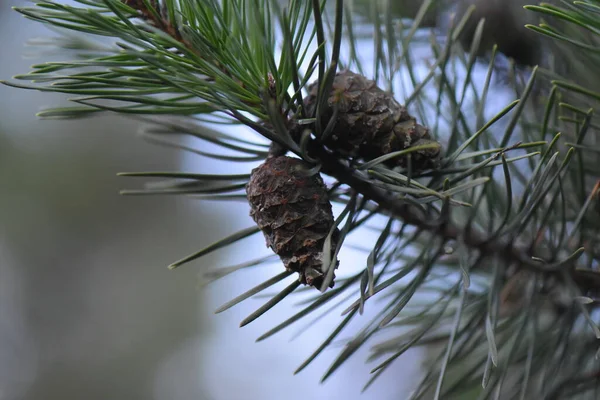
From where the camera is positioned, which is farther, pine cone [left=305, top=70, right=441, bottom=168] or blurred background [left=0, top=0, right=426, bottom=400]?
blurred background [left=0, top=0, right=426, bottom=400]

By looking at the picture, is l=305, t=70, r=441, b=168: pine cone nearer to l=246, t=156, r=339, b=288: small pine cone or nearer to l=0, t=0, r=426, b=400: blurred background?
l=246, t=156, r=339, b=288: small pine cone

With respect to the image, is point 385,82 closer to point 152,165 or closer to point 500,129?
point 500,129

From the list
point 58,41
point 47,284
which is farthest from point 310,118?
point 47,284

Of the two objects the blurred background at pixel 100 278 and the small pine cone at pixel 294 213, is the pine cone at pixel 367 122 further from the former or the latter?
the blurred background at pixel 100 278

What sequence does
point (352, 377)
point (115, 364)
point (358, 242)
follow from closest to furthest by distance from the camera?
point (358, 242) → point (352, 377) → point (115, 364)

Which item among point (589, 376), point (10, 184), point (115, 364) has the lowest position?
point (115, 364)

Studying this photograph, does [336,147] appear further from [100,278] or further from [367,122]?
[100,278]

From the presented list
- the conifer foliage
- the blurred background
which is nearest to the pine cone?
the conifer foliage
